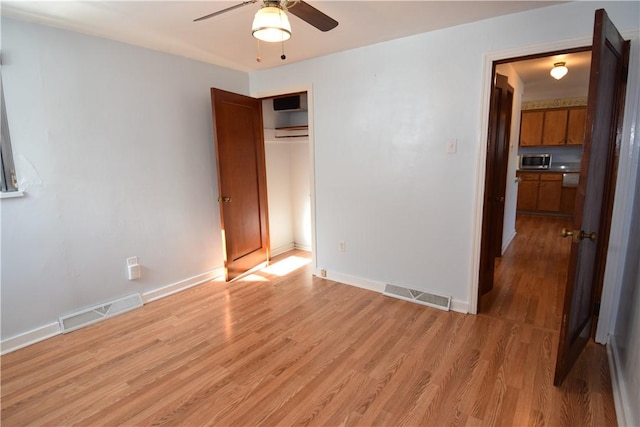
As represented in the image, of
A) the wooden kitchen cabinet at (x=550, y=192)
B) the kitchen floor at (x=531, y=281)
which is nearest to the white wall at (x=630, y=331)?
the kitchen floor at (x=531, y=281)

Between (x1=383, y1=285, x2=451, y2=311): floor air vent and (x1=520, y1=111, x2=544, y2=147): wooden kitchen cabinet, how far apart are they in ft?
18.3

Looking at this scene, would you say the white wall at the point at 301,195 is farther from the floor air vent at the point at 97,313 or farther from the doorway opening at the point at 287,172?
the floor air vent at the point at 97,313

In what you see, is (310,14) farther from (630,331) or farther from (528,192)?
Result: (528,192)

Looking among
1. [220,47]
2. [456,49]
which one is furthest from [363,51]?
[220,47]

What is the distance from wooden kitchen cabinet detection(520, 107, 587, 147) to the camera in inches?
252

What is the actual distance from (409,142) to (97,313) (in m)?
3.12

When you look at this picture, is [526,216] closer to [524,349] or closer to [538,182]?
[538,182]

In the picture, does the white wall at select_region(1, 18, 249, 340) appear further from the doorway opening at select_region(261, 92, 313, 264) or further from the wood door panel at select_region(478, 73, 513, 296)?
the wood door panel at select_region(478, 73, 513, 296)

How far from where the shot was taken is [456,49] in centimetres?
266

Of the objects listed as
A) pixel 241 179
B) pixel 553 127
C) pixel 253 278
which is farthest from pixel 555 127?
pixel 253 278

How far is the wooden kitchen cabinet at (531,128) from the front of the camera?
22.2 feet

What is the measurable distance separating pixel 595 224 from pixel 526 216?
5391 mm

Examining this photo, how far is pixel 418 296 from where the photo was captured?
10.2 feet

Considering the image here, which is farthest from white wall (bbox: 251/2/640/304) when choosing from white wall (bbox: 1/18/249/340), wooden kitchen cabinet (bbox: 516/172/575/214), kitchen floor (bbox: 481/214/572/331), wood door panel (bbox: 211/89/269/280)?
wooden kitchen cabinet (bbox: 516/172/575/214)
